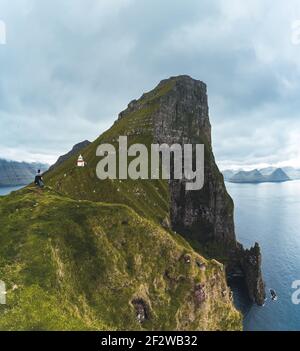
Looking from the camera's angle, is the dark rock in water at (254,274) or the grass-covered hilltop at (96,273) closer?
the grass-covered hilltop at (96,273)

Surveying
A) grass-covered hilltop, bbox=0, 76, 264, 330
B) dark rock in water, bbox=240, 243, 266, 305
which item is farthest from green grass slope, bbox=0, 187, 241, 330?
dark rock in water, bbox=240, 243, 266, 305

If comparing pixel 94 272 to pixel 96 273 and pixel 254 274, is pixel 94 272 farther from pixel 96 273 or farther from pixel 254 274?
pixel 254 274

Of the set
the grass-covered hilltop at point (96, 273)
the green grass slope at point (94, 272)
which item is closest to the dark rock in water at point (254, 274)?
the grass-covered hilltop at point (96, 273)

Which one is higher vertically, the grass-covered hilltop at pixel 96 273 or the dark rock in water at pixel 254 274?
the grass-covered hilltop at pixel 96 273

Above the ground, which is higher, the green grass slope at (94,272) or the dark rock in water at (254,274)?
the green grass slope at (94,272)

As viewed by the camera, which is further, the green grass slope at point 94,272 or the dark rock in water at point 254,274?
the dark rock in water at point 254,274

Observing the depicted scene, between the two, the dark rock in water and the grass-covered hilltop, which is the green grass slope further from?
the dark rock in water

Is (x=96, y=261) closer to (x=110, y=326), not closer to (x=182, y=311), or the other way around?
(x=110, y=326)

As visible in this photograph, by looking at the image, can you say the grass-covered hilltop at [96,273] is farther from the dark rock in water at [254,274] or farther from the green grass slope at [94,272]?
the dark rock in water at [254,274]
